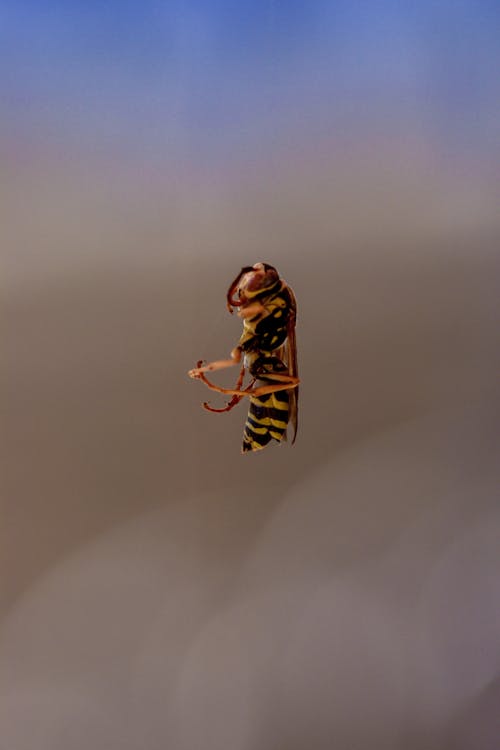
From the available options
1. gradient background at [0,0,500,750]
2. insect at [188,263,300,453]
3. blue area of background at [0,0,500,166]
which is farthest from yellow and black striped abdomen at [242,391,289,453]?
blue area of background at [0,0,500,166]

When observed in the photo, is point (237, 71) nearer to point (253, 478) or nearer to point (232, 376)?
point (232, 376)

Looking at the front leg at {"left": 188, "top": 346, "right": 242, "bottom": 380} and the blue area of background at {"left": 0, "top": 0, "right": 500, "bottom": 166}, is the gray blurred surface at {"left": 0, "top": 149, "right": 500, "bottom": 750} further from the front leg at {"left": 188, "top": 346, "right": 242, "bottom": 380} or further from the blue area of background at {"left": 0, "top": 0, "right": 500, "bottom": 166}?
the front leg at {"left": 188, "top": 346, "right": 242, "bottom": 380}

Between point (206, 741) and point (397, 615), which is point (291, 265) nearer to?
point (397, 615)

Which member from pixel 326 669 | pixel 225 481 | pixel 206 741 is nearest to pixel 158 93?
pixel 225 481

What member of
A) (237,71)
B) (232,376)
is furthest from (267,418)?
(237,71)

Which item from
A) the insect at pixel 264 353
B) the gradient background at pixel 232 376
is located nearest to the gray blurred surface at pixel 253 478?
the gradient background at pixel 232 376

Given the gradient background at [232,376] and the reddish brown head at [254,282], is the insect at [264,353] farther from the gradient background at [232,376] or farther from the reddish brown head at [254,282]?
the gradient background at [232,376]
